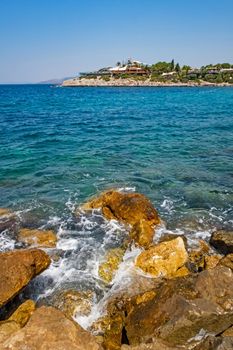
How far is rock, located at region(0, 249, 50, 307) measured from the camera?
28.3 feet

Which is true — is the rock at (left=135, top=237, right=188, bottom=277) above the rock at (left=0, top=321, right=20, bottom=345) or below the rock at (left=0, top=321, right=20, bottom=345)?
below

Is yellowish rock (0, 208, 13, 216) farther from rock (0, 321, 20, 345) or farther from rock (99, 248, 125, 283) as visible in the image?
rock (0, 321, 20, 345)

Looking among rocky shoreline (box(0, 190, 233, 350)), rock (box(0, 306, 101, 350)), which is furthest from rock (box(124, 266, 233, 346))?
rock (box(0, 306, 101, 350))

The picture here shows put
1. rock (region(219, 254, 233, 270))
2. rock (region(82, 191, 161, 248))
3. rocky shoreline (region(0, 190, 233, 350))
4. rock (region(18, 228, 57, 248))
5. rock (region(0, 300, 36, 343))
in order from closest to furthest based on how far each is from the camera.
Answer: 1. rocky shoreline (region(0, 190, 233, 350))
2. rock (region(0, 300, 36, 343))
3. rock (region(219, 254, 233, 270))
4. rock (region(82, 191, 161, 248))
5. rock (region(18, 228, 57, 248))

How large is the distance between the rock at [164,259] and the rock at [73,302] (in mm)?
2023

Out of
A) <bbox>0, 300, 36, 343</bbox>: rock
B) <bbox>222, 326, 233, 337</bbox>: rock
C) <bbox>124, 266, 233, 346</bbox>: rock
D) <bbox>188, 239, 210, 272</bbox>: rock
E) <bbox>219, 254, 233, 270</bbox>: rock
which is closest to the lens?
<bbox>222, 326, 233, 337</bbox>: rock

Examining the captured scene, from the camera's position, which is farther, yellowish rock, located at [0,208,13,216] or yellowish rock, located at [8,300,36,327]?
yellowish rock, located at [0,208,13,216]

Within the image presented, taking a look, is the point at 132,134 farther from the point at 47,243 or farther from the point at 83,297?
the point at 83,297

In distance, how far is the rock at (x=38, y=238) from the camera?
13117 mm

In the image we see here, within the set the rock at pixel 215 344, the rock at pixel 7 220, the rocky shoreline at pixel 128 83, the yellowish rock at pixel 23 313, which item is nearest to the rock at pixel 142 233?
the yellowish rock at pixel 23 313

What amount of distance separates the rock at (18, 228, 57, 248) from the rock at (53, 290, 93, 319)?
123 inches

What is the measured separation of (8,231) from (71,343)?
28.1 ft

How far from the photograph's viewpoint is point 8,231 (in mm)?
14117

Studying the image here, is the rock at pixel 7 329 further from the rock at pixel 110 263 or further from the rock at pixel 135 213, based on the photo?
the rock at pixel 135 213
